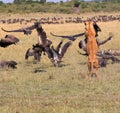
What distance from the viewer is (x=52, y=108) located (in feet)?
30.0

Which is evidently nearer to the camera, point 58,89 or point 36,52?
point 58,89

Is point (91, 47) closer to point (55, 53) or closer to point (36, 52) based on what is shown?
point (55, 53)

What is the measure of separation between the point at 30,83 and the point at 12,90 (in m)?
1.04

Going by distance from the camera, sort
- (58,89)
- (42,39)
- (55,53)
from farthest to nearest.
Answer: (42,39)
(55,53)
(58,89)

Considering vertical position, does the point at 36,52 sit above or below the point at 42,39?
below

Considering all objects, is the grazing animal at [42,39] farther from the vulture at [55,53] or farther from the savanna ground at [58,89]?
the savanna ground at [58,89]

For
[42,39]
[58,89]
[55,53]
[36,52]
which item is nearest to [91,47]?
[58,89]

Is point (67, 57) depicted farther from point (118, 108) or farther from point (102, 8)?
point (102, 8)

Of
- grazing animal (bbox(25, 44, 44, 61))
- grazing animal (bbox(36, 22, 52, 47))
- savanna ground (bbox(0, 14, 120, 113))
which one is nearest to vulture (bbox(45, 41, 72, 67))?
savanna ground (bbox(0, 14, 120, 113))

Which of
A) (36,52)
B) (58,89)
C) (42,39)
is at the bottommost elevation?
(58,89)

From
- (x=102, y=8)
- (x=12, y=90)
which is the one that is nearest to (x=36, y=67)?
(x=12, y=90)

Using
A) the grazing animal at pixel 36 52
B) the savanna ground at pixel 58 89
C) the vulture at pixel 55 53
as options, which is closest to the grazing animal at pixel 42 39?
the grazing animal at pixel 36 52

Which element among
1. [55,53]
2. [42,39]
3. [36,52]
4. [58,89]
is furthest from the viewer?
[36,52]

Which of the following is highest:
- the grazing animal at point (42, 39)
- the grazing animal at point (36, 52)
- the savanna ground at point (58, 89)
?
the grazing animal at point (42, 39)
